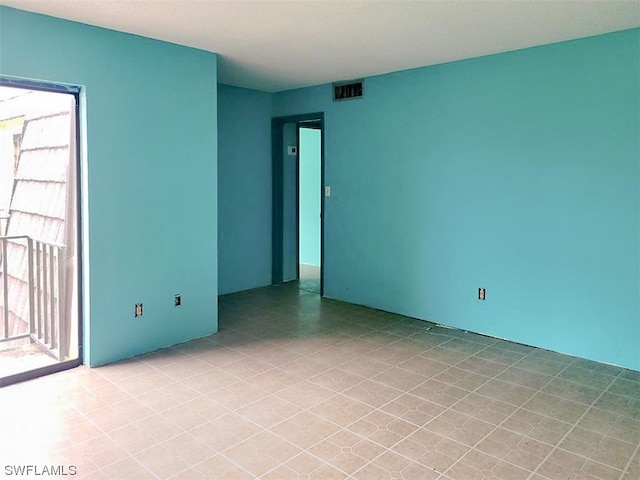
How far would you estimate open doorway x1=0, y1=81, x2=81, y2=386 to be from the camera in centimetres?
348

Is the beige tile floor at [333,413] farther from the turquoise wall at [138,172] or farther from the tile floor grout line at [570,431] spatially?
the turquoise wall at [138,172]

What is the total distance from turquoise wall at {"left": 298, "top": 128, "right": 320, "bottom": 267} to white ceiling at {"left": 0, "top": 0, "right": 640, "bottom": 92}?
3.40 metres

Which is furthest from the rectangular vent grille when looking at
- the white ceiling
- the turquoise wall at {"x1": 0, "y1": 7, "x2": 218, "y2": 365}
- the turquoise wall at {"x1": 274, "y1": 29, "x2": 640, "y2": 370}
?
the turquoise wall at {"x1": 0, "y1": 7, "x2": 218, "y2": 365}

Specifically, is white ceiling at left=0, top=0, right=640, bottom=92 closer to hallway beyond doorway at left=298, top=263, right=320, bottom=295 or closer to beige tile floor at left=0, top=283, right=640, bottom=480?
beige tile floor at left=0, top=283, right=640, bottom=480


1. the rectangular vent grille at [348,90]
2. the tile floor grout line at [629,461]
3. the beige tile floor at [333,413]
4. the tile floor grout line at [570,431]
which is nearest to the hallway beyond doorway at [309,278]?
the beige tile floor at [333,413]

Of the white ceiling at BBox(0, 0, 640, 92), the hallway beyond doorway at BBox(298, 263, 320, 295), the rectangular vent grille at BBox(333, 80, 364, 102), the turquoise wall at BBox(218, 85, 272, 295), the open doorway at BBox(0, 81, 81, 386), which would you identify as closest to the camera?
the white ceiling at BBox(0, 0, 640, 92)

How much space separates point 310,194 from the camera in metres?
7.95

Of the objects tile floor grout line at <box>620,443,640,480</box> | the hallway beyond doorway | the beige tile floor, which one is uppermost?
the hallway beyond doorway

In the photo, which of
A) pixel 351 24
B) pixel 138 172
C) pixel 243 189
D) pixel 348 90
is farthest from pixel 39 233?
pixel 348 90

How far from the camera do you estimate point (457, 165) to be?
4520 millimetres

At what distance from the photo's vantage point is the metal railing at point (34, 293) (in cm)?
371

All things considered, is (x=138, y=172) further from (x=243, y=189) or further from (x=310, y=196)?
(x=310, y=196)
